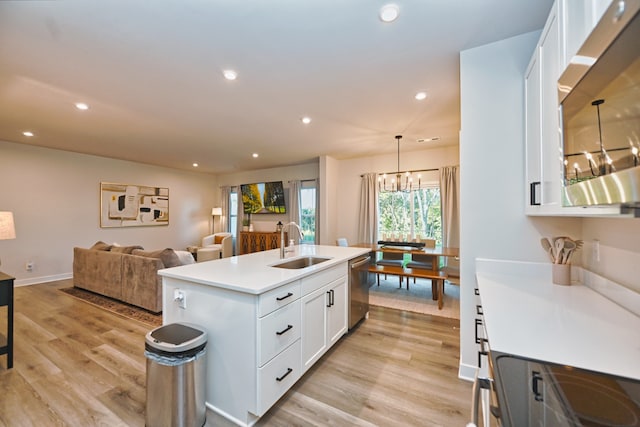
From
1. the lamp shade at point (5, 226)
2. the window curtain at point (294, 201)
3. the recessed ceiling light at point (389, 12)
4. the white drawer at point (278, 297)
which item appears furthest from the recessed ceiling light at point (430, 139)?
the lamp shade at point (5, 226)

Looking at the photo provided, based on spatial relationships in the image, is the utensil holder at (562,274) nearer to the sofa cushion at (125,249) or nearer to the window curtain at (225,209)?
the sofa cushion at (125,249)

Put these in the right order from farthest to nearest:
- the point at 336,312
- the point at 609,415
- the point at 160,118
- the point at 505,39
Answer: the point at 160,118
the point at 336,312
the point at 505,39
the point at 609,415

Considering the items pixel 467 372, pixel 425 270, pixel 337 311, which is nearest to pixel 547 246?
pixel 467 372

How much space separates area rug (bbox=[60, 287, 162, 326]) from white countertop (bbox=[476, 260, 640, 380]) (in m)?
3.50

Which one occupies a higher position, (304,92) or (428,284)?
(304,92)

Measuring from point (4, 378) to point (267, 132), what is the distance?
3.81 meters

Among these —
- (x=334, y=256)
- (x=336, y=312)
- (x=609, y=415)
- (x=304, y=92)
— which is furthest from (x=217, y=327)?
(x=304, y=92)

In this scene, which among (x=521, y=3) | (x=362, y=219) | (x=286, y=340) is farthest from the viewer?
(x=362, y=219)

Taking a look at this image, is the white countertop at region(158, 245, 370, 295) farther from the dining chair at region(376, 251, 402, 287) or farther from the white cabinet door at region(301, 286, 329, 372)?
the dining chair at region(376, 251, 402, 287)

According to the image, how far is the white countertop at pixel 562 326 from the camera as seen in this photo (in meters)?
0.87

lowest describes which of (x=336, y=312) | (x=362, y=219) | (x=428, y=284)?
(x=428, y=284)

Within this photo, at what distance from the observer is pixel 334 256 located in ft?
9.12

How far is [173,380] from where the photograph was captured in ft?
4.92

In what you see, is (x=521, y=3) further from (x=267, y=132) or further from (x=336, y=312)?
(x=267, y=132)
